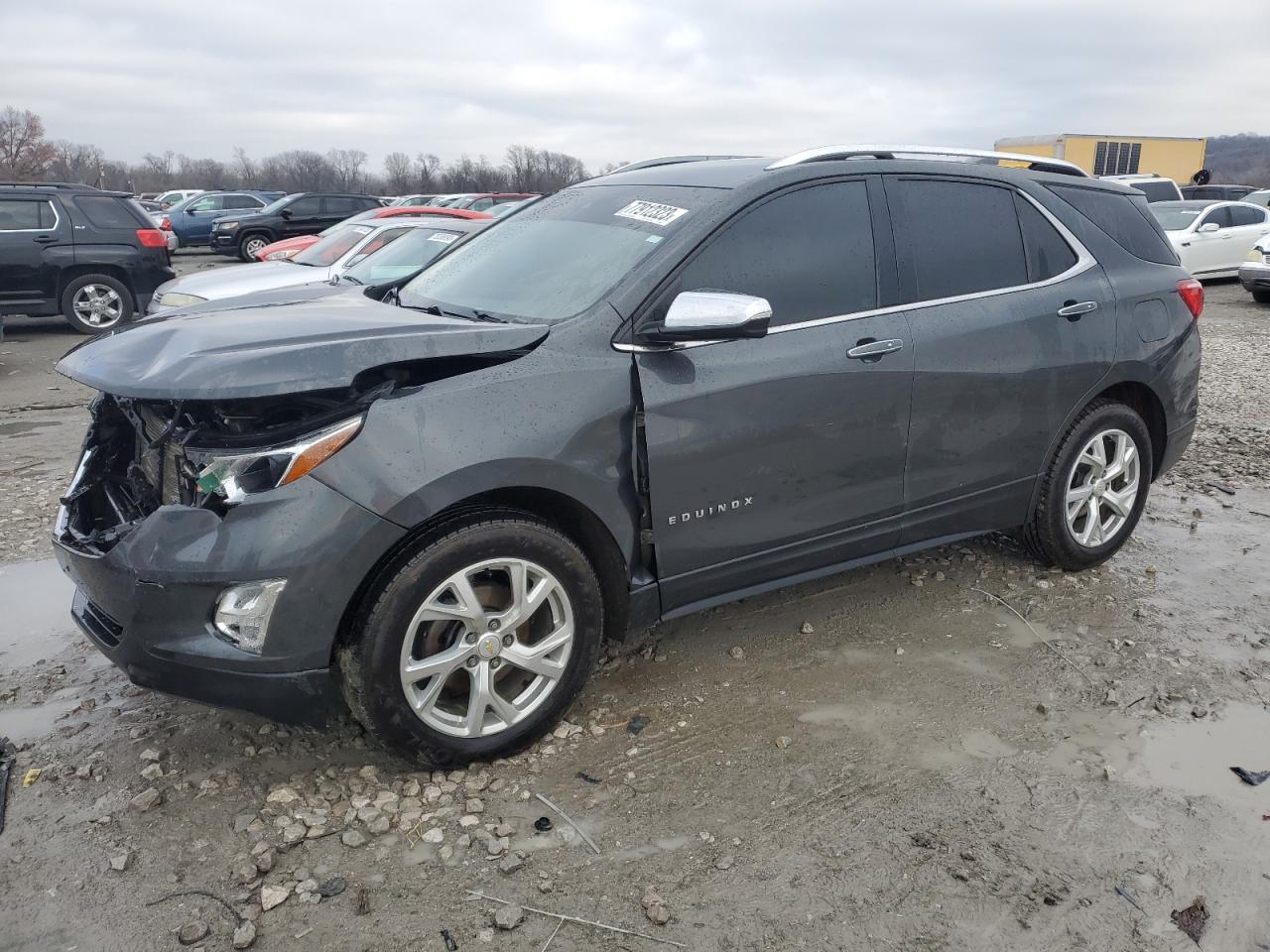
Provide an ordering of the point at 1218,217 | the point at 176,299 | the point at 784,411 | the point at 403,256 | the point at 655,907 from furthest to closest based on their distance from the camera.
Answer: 1. the point at 1218,217
2. the point at 403,256
3. the point at 176,299
4. the point at 784,411
5. the point at 655,907

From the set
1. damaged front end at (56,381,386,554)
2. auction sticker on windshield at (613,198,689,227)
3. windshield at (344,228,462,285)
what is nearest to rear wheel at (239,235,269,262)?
windshield at (344,228,462,285)

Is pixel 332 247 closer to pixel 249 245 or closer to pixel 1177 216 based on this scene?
pixel 249 245

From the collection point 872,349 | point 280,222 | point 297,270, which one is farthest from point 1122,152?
point 872,349

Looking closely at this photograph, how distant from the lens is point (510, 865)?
2.64 m

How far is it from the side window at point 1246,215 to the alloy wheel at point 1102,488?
14.8m

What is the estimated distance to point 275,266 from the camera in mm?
10008

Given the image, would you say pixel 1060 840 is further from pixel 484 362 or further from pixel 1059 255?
pixel 1059 255

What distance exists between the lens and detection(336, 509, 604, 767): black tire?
2781 millimetres

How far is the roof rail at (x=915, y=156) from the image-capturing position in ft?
12.1

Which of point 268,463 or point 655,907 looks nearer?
point 655,907

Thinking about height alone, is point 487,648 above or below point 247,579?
below

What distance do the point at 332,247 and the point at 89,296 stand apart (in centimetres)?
384

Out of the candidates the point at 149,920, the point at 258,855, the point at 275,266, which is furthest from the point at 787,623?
the point at 275,266

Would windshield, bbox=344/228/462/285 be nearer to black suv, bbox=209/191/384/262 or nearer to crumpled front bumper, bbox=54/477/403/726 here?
crumpled front bumper, bbox=54/477/403/726
